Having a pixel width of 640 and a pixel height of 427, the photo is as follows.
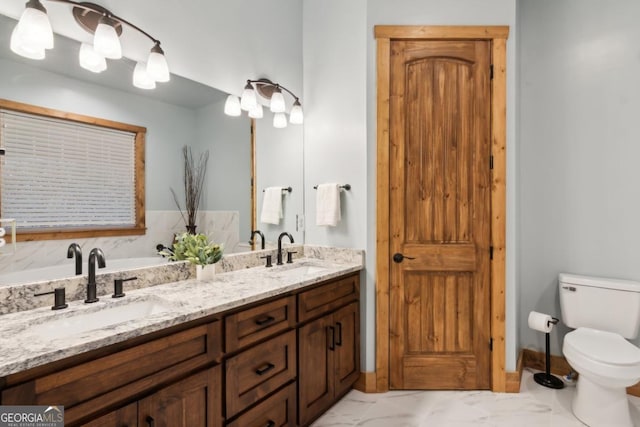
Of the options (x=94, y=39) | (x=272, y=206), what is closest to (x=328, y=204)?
(x=272, y=206)

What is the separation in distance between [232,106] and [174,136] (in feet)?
1.63

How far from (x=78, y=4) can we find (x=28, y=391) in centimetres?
149

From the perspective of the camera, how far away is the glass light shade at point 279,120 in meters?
2.52

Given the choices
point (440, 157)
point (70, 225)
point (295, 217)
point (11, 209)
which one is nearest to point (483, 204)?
point (440, 157)

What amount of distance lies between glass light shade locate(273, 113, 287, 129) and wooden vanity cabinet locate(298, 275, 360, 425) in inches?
48.7

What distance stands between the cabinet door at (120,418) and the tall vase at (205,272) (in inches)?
31.5

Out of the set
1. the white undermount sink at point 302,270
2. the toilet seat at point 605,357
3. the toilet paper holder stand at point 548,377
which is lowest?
the toilet paper holder stand at point 548,377

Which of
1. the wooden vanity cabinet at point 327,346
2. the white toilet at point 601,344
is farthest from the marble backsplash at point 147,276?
the white toilet at point 601,344

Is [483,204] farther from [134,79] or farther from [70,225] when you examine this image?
[70,225]

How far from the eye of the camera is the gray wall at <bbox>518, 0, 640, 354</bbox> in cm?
230

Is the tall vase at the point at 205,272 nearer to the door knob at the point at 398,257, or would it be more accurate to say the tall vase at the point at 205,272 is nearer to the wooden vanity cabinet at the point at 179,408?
the wooden vanity cabinet at the point at 179,408

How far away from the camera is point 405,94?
2.32m

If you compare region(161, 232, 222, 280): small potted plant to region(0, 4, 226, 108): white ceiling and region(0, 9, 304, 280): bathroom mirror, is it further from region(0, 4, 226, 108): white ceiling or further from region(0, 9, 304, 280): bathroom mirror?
A: region(0, 4, 226, 108): white ceiling

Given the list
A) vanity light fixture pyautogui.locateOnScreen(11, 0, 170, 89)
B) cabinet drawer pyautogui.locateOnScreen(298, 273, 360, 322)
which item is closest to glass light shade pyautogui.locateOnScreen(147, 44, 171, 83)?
vanity light fixture pyautogui.locateOnScreen(11, 0, 170, 89)
